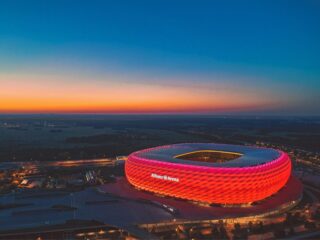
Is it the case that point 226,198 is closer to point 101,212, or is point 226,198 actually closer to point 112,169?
point 101,212

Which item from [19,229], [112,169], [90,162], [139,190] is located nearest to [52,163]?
[90,162]

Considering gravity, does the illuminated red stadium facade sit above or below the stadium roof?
below

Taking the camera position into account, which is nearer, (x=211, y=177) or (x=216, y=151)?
(x=211, y=177)

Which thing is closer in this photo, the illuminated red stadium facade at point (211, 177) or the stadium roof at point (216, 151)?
the illuminated red stadium facade at point (211, 177)

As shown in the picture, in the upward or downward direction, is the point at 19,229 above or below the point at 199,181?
below

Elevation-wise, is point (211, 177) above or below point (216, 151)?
below

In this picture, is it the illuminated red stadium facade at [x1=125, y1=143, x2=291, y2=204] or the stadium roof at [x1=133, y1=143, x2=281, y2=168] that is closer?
the illuminated red stadium facade at [x1=125, y1=143, x2=291, y2=204]

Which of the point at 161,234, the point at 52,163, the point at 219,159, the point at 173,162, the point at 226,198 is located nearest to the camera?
the point at 161,234

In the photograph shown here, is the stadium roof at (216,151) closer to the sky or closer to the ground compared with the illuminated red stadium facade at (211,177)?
closer to the sky
